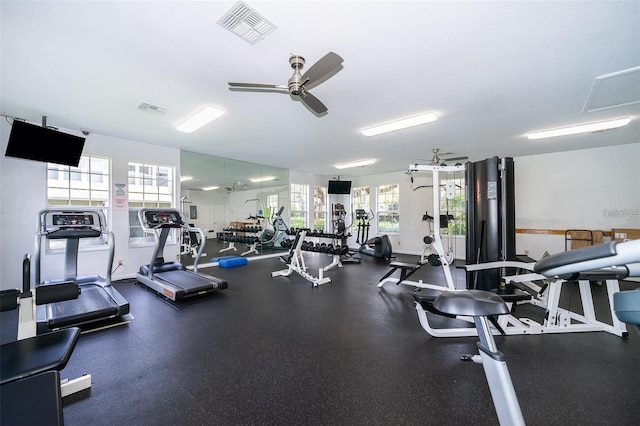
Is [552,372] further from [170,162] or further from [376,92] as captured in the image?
[170,162]

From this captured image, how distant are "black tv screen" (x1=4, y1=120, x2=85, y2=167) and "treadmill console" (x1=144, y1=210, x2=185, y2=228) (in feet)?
4.54

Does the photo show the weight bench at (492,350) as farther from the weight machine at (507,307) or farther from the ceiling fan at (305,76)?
the ceiling fan at (305,76)

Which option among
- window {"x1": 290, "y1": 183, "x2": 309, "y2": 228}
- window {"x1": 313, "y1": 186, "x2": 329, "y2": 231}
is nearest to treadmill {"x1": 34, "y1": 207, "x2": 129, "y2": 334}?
window {"x1": 290, "y1": 183, "x2": 309, "y2": 228}

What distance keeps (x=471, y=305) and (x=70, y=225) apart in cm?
479

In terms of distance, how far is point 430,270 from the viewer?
5.70 meters

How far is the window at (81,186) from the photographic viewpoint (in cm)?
425

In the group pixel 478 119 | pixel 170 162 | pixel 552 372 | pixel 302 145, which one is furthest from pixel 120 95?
pixel 552 372

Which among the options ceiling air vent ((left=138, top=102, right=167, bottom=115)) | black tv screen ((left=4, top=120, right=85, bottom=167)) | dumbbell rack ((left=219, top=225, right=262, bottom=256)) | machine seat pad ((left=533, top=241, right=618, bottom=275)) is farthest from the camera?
dumbbell rack ((left=219, top=225, right=262, bottom=256))

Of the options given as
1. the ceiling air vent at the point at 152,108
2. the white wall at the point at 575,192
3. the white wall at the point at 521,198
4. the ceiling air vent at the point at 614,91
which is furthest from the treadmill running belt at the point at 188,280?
the ceiling air vent at the point at 614,91

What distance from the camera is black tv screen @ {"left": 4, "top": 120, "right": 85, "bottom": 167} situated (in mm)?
3543

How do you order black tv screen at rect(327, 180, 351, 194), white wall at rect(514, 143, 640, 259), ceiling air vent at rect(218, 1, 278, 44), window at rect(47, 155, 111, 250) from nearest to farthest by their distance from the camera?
ceiling air vent at rect(218, 1, 278, 44) < window at rect(47, 155, 111, 250) < white wall at rect(514, 143, 640, 259) < black tv screen at rect(327, 180, 351, 194)

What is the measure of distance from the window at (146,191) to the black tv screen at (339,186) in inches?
198

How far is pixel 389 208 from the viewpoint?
8758 millimetres

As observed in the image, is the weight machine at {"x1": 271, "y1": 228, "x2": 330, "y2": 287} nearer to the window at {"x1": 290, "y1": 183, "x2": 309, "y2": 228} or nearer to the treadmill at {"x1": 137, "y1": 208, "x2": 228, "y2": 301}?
the treadmill at {"x1": 137, "y1": 208, "x2": 228, "y2": 301}
